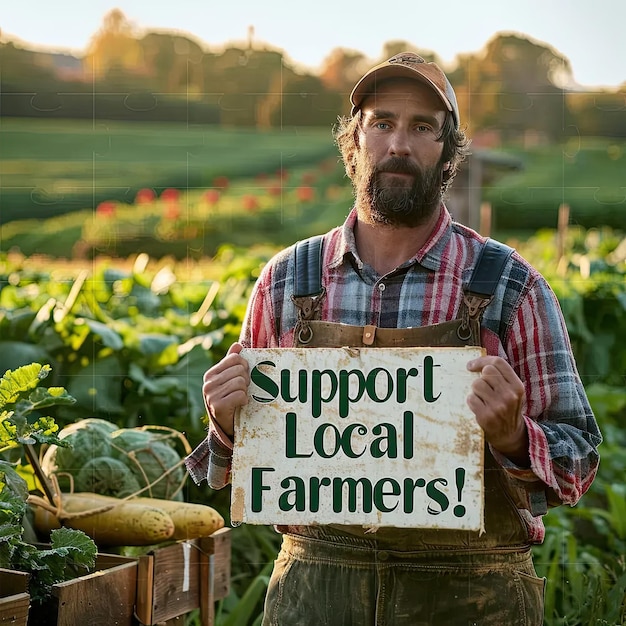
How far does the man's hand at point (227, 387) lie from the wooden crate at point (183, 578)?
26.5 inches

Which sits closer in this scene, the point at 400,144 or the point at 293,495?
the point at 293,495

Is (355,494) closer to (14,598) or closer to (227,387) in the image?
(227,387)

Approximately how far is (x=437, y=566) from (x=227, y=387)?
57 centimetres

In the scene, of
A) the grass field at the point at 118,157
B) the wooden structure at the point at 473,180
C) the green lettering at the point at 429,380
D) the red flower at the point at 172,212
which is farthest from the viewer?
the red flower at the point at 172,212

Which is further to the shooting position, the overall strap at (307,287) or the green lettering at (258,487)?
the overall strap at (307,287)

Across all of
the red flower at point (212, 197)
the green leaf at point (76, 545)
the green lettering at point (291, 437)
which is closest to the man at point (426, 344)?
the green lettering at point (291, 437)

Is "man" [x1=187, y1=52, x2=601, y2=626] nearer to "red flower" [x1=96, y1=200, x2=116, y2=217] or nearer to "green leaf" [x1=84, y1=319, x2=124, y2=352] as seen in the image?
"green leaf" [x1=84, y1=319, x2=124, y2=352]

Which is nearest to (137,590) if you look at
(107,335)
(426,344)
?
(426,344)

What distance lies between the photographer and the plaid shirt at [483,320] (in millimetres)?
2053

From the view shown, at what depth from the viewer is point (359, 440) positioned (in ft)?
6.75

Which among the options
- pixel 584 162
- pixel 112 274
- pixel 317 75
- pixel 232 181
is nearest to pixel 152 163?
pixel 232 181

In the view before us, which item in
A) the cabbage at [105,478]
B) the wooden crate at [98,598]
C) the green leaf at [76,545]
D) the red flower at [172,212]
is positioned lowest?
the wooden crate at [98,598]

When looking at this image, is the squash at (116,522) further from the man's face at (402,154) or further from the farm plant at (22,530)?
the man's face at (402,154)

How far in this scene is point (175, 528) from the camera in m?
2.85
